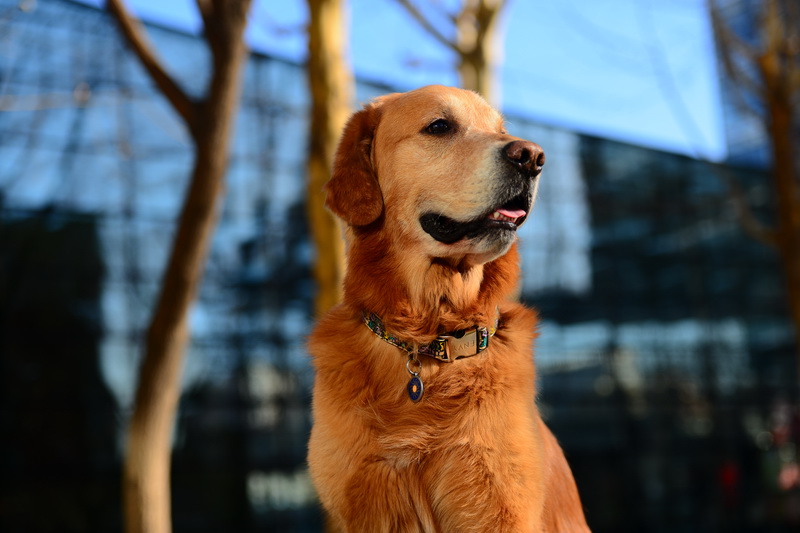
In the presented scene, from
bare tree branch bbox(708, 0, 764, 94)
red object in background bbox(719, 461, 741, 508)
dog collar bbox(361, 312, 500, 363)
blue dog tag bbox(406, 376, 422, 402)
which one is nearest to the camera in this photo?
blue dog tag bbox(406, 376, 422, 402)

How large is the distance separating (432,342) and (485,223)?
437 millimetres

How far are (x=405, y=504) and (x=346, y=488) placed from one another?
194mm

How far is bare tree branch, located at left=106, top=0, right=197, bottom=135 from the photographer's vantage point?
5.57 m

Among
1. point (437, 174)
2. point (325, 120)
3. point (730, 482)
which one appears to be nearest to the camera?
point (437, 174)

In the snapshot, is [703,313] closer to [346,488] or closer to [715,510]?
[715,510]

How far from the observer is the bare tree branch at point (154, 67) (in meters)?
5.57

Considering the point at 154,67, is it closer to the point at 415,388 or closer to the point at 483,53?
the point at 483,53

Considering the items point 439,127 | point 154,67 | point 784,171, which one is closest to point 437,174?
point 439,127

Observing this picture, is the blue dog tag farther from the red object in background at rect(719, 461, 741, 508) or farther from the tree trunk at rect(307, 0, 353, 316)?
the red object in background at rect(719, 461, 741, 508)

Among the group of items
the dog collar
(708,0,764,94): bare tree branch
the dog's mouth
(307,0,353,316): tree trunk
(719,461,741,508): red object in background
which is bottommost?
(719,461,741,508): red object in background

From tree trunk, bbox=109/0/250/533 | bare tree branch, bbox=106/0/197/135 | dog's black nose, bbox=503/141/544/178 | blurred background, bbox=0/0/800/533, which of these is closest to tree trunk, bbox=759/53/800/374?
blurred background, bbox=0/0/800/533

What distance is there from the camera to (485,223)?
2.48m

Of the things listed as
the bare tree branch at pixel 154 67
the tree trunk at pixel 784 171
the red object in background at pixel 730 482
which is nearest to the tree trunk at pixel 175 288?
the bare tree branch at pixel 154 67

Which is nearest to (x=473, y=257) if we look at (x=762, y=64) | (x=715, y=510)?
(x=762, y=64)
